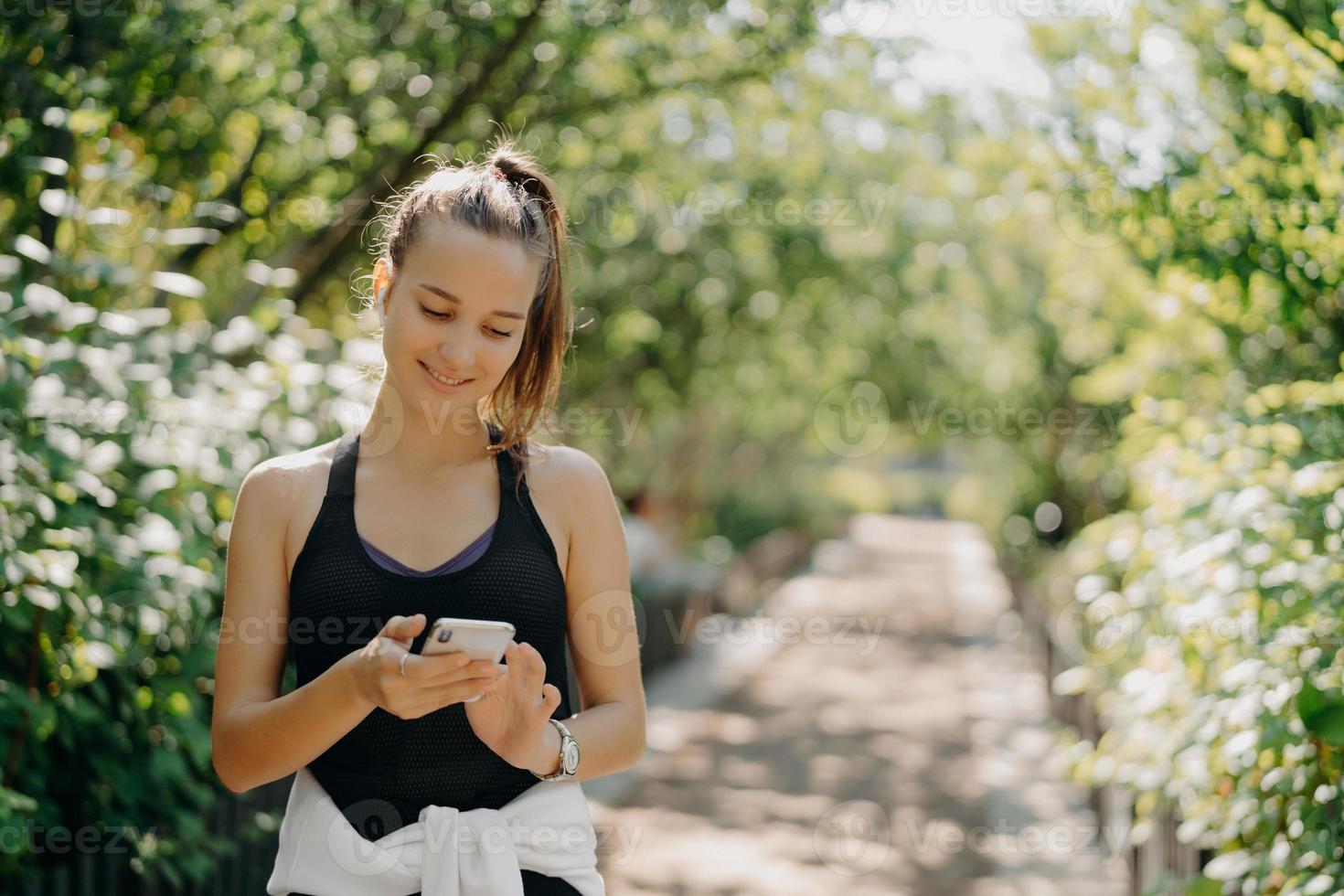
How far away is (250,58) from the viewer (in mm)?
5160

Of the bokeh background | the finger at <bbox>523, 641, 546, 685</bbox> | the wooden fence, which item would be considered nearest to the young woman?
the finger at <bbox>523, 641, 546, 685</bbox>

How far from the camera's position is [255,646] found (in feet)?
6.13

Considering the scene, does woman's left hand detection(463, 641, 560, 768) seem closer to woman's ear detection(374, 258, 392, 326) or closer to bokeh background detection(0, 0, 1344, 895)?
woman's ear detection(374, 258, 392, 326)

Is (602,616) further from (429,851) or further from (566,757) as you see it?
(429,851)

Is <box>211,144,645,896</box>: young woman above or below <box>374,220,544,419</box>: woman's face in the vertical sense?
below

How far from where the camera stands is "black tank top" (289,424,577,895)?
185 centimetres

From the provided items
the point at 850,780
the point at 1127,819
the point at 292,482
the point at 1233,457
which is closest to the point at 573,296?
the point at 1233,457

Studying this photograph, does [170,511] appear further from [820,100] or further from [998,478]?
[998,478]

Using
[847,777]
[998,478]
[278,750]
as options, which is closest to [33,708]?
[278,750]

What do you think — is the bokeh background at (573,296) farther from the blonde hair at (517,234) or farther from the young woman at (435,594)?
the young woman at (435,594)

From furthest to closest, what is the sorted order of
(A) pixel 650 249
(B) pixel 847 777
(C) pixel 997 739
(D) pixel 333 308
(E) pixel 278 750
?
(A) pixel 650 249 < (C) pixel 997 739 < (B) pixel 847 777 < (D) pixel 333 308 < (E) pixel 278 750

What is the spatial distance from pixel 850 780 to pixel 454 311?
24.0 ft

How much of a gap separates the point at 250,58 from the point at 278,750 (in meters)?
4.13

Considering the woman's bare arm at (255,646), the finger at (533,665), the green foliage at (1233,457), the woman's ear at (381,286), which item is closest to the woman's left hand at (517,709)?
the finger at (533,665)
